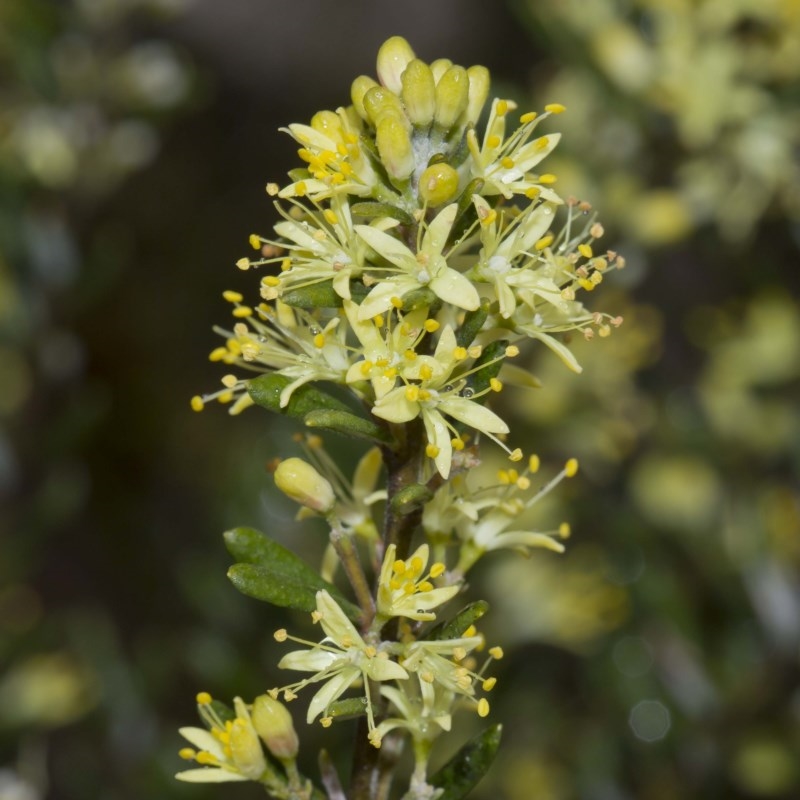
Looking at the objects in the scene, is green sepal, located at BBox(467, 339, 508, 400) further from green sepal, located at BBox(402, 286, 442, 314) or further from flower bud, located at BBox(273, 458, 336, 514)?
flower bud, located at BBox(273, 458, 336, 514)

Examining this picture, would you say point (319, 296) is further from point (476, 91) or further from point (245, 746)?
point (245, 746)

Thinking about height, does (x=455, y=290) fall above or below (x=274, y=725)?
above

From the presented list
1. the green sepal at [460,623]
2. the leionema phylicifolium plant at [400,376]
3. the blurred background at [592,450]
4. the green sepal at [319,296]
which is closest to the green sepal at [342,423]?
the leionema phylicifolium plant at [400,376]

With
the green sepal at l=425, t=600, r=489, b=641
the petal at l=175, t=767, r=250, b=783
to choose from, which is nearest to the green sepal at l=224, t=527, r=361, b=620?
the green sepal at l=425, t=600, r=489, b=641

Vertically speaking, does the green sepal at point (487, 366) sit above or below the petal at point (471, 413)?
above

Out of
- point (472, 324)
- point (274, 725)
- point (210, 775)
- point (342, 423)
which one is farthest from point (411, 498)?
point (210, 775)

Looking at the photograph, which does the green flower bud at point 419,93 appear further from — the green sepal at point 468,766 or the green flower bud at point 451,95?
the green sepal at point 468,766

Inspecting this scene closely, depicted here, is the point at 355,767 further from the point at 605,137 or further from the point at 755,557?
the point at 605,137
